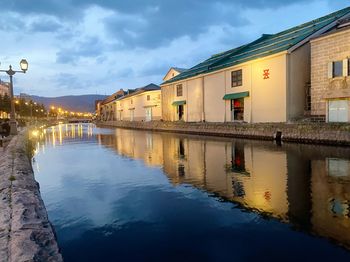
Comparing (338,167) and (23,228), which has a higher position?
(23,228)

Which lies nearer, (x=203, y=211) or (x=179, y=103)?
(x=203, y=211)

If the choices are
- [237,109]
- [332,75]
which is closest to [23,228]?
[332,75]

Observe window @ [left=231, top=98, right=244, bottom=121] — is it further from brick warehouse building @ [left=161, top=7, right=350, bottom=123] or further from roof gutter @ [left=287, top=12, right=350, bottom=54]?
roof gutter @ [left=287, top=12, right=350, bottom=54]

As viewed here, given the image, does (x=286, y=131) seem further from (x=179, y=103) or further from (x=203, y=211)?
(x=179, y=103)

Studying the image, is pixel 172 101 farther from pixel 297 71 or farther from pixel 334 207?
pixel 334 207

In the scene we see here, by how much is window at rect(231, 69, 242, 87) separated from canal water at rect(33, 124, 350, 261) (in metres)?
19.6

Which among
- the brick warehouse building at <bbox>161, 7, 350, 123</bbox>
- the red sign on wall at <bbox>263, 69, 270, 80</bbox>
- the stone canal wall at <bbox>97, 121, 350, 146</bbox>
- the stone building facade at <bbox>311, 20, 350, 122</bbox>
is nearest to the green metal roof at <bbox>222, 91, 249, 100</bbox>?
the brick warehouse building at <bbox>161, 7, 350, 123</bbox>

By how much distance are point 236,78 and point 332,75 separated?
1078 cm

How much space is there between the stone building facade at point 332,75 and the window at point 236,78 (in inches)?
323

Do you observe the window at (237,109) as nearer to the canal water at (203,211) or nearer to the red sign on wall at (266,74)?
the red sign on wall at (266,74)

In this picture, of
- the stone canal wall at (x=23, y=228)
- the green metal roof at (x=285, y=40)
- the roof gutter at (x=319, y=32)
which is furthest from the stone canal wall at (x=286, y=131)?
the stone canal wall at (x=23, y=228)

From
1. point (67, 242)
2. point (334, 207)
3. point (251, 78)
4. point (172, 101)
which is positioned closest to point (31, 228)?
point (67, 242)

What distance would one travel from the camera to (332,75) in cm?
2281

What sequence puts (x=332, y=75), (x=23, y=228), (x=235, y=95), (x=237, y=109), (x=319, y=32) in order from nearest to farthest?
(x=23, y=228)
(x=332, y=75)
(x=319, y=32)
(x=235, y=95)
(x=237, y=109)
